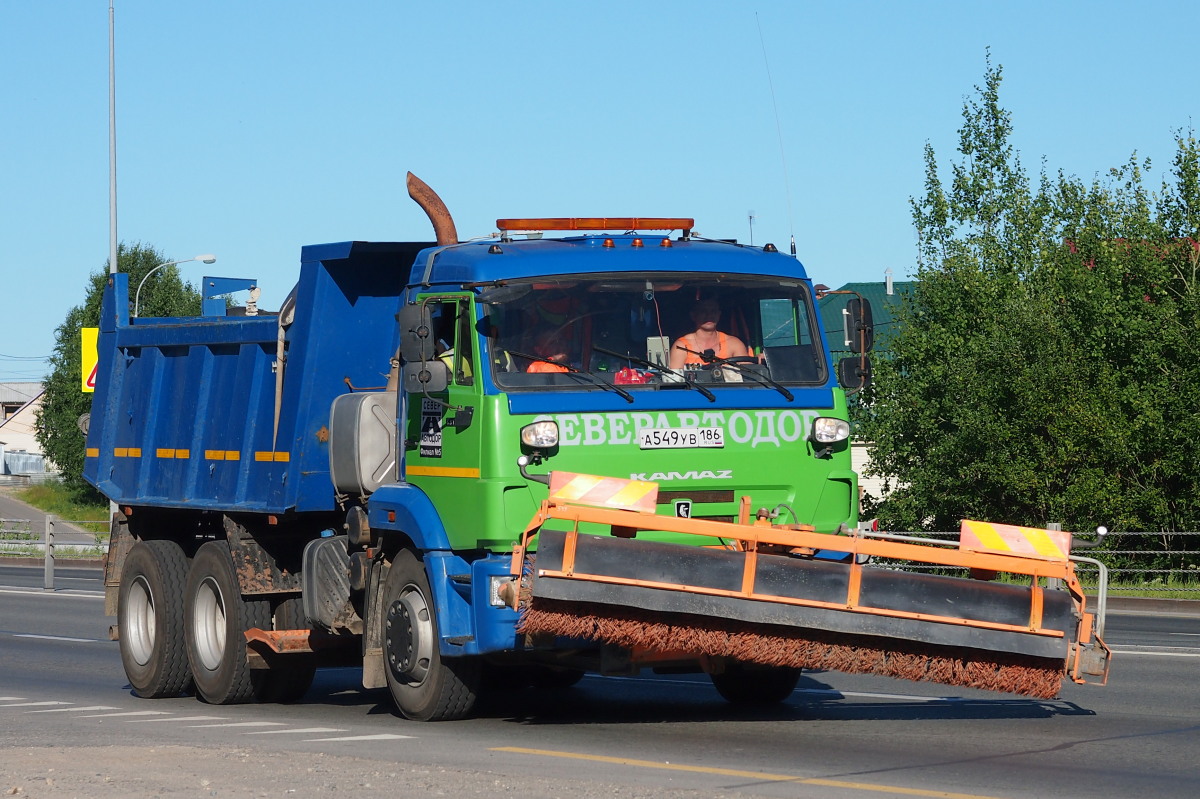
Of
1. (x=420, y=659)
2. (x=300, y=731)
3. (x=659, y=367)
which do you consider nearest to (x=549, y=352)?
(x=659, y=367)

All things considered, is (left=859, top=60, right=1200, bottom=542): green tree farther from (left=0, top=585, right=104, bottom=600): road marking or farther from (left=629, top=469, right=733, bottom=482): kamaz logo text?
(left=629, top=469, right=733, bottom=482): kamaz logo text

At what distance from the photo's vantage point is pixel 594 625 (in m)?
9.04

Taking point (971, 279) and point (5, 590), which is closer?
point (5, 590)

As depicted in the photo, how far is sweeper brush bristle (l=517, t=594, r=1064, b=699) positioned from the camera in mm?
9039

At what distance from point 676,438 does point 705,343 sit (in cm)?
68

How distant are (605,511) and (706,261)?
205cm

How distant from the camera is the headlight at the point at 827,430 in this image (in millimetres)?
10086

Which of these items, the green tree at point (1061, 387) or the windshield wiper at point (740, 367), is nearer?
the windshield wiper at point (740, 367)

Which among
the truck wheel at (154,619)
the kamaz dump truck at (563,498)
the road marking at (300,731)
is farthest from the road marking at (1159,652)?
the truck wheel at (154,619)

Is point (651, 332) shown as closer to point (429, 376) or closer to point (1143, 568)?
point (429, 376)

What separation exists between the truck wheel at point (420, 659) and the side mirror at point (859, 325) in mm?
2999

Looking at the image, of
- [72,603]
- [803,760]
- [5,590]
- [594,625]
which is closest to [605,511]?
[594,625]

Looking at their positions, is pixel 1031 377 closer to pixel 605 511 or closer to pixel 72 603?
pixel 72 603

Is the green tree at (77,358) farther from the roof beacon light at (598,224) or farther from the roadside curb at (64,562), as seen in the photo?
the roof beacon light at (598,224)
